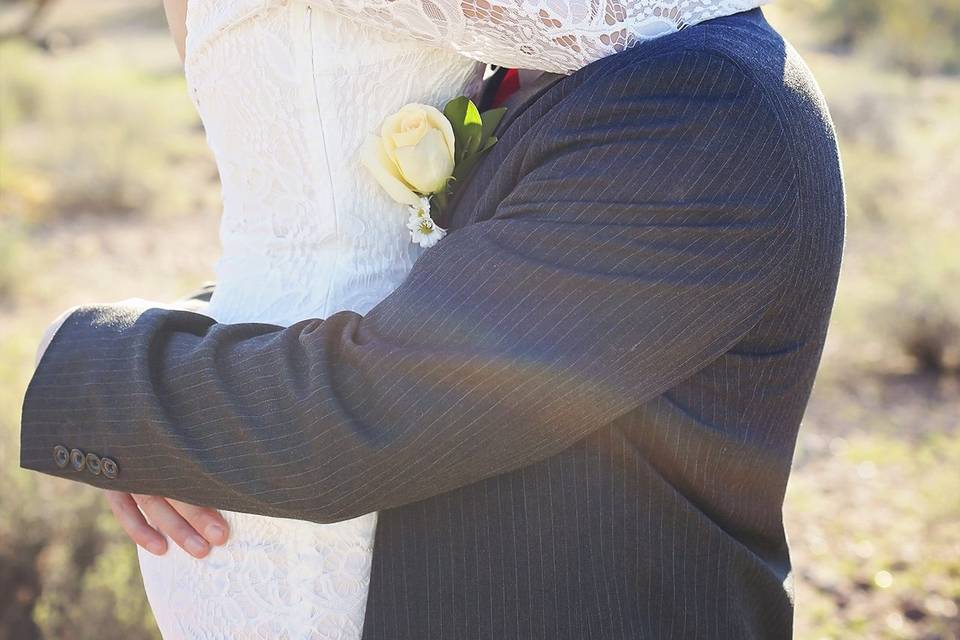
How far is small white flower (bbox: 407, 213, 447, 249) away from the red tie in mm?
212

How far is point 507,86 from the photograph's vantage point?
1.33 meters

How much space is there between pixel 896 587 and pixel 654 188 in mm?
2800

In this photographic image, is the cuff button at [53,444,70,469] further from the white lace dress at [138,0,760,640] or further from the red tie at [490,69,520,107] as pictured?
the red tie at [490,69,520,107]

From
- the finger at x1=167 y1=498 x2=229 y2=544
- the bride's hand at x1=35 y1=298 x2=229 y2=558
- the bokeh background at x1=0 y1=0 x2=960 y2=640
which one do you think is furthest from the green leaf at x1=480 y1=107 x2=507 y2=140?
the bokeh background at x1=0 y1=0 x2=960 y2=640

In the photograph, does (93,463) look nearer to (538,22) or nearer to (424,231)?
(424,231)

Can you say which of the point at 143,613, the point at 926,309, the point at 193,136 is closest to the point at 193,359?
the point at 143,613

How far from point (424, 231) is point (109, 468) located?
49cm

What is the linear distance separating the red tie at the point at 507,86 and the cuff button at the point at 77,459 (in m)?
0.70

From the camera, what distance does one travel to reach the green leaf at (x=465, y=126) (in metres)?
1.19

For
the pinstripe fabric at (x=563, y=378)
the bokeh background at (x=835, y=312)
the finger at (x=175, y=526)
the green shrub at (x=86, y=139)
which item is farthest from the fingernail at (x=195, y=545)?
the green shrub at (x=86, y=139)

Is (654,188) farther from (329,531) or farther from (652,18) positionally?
(329,531)

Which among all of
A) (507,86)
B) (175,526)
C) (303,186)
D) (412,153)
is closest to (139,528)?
(175,526)

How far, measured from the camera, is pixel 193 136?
12.5 meters

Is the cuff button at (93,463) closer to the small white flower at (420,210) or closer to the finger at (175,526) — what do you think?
the finger at (175,526)
